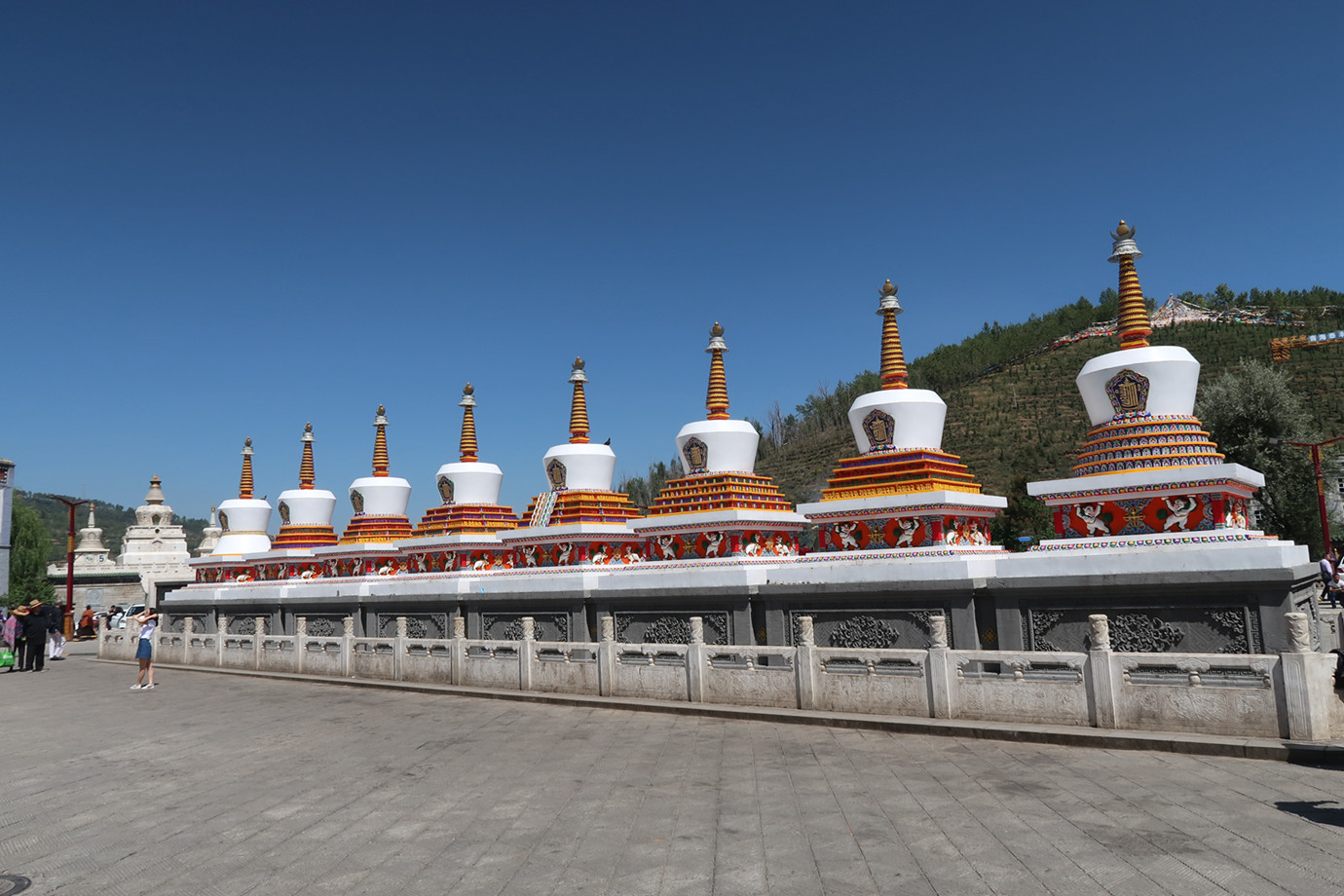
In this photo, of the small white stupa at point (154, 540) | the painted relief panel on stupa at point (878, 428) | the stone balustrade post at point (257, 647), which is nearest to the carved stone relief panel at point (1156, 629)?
the painted relief panel on stupa at point (878, 428)

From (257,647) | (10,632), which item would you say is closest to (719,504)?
(257,647)

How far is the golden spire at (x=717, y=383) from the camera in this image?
63.7 ft

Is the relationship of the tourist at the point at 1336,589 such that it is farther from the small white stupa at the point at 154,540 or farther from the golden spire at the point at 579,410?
the small white stupa at the point at 154,540

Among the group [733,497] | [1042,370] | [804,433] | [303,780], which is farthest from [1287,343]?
[303,780]

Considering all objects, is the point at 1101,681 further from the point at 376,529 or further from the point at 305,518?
the point at 305,518

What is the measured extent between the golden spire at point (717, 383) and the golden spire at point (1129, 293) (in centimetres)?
785

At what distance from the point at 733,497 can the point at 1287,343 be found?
2488 inches

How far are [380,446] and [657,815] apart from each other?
23507 millimetres

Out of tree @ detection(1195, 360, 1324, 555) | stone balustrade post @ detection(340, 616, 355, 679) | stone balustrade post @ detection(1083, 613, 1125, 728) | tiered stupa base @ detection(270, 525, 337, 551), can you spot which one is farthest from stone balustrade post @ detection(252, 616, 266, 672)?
tree @ detection(1195, 360, 1324, 555)

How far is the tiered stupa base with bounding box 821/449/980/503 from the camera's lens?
49.9 ft

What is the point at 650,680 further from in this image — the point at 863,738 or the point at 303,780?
the point at 303,780

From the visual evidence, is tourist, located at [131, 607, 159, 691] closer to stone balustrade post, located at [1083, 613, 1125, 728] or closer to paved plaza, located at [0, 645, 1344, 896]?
paved plaza, located at [0, 645, 1344, 896]

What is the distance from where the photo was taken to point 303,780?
9.09 meters

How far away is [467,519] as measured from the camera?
2356 centimetres
